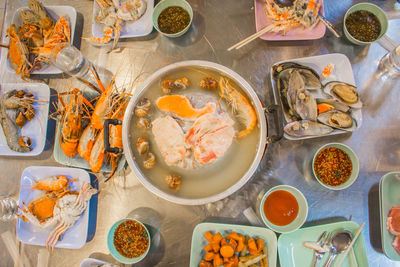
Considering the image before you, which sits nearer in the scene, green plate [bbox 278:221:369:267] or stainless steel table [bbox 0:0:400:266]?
green plate [bbox 278:221:369:267]

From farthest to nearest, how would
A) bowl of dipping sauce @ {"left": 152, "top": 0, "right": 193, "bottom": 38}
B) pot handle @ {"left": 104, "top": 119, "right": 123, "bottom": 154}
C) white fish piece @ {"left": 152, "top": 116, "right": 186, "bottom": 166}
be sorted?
bowl of dipping sauce @ {"left": 152, "top": 0, "right": 193, "bottom": 38}, white fish piece @ {"left": 152, "top": 116, "right": 186, "bottom": 166}, pot handle @ {"left": 104, "top": 119, "right": 123, "bottom": 154}

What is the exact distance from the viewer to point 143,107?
1.32 m

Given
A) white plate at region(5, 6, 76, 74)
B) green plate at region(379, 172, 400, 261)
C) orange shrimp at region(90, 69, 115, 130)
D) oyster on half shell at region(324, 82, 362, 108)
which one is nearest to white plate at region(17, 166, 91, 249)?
orange shrimp at region(90, 69, 115, 130)

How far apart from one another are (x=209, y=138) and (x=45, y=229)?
1.02 m

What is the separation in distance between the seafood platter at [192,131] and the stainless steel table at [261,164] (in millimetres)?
178

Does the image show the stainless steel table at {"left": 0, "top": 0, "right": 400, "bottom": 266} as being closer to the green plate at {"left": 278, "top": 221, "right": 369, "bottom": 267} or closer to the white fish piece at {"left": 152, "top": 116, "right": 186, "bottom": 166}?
the green plate at {"left": 278, "top": 221, "right": 369, "bottom": 267}

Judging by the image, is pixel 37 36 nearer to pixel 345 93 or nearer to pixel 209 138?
pixel 209 138

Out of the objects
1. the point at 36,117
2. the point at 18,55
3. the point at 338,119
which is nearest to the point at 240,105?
the point at 338,119

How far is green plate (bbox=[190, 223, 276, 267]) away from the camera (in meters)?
1.23

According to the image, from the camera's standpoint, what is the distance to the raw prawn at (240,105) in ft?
4.25

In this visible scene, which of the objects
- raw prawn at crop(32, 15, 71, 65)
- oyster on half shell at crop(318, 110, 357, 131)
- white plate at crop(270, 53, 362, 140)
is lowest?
oyster on half shell at crop(318, 110, 357, 131)

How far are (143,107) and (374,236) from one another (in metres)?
1.35

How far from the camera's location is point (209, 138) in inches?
51.0

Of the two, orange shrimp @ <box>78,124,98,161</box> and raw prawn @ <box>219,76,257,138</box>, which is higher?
raw prawn @ <box>219,76,257,138</box>
